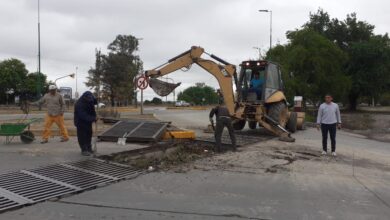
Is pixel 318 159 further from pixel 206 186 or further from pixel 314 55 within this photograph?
pixel 314 55

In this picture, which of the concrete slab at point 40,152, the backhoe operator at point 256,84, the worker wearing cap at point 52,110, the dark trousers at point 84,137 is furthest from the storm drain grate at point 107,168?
the backhoe operator at point 256,84

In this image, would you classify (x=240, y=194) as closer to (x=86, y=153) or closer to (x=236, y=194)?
(x=236, y=194)

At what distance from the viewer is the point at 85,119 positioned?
12.8 m

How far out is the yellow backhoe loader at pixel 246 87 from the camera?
60.3 feet

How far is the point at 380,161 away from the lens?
14.2 meters

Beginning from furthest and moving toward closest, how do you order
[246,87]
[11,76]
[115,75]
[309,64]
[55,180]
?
[11,76] → [115,75] → [309,64] → [246,87] → [55,180]

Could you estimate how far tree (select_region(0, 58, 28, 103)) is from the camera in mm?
82188

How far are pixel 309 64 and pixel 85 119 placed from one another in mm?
41388

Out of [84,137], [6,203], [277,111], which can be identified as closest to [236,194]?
[6,203]

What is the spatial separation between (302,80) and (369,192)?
42.7 meters

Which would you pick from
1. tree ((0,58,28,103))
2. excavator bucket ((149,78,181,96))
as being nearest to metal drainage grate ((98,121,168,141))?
excavator bucket ((149,78,181,96))

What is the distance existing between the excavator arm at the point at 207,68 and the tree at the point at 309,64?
1190 inches

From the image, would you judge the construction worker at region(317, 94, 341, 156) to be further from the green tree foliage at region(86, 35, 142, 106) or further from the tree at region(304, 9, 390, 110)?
the green tree foliage at region(86, 35, 142, 106)

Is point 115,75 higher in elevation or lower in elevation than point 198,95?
higher
